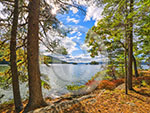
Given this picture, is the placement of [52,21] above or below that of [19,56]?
above

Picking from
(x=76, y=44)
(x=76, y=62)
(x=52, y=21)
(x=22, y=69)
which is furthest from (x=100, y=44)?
(x=22, y=69)

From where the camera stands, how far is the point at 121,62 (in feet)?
24.8

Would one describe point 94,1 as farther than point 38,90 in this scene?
Yes

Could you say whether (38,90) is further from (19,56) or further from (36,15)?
(19,56)

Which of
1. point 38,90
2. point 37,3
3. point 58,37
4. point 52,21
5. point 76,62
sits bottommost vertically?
point 38,90

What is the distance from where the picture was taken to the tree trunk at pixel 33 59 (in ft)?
8.77

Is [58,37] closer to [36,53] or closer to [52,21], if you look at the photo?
[52,21]

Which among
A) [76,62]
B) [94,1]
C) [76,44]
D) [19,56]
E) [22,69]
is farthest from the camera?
[19,56]

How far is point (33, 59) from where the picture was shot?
8.79 feet

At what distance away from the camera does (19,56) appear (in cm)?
510

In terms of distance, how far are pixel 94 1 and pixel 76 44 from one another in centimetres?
234

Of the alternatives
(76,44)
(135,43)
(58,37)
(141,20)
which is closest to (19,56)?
(58,37)

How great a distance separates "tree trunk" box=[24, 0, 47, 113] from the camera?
8.77 ft

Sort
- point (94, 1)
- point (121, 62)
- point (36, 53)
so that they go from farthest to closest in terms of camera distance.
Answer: point (121, 62) < point (94, 1) < point (36, 53)
